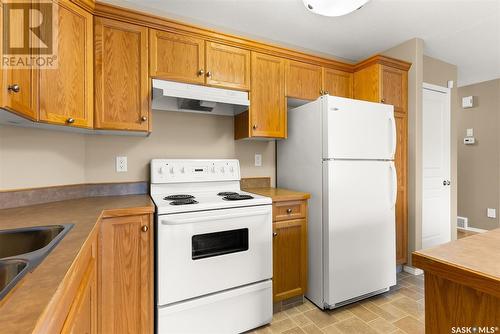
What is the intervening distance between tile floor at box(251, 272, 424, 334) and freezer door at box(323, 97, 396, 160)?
4.05 feet

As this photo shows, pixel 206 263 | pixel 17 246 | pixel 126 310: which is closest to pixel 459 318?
pixel 206 263

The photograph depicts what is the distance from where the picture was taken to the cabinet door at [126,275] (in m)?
1.41

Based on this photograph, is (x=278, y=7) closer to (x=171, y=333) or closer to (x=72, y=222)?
(x=72, y=222)

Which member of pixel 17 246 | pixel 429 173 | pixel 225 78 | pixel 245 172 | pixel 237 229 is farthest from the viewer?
pixel 429 173

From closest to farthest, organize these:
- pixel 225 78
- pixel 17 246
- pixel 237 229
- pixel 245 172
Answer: pixel 17 246, pixel 237 229, pixel 225 78, pixel 245 172

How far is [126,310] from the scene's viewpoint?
1467mm

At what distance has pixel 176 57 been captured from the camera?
6.27 ft

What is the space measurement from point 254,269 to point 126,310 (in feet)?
2.71

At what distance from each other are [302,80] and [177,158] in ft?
4.63

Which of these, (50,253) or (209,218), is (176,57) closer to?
(209,218)

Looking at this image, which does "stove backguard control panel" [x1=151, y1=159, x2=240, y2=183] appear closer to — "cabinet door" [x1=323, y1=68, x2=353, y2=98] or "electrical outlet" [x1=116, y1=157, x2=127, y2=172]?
"electrical outlet" [x1=116, y1=157, x2=127, y2=172]

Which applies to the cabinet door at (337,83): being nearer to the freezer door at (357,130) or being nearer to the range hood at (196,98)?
the freezer door at (357,130)

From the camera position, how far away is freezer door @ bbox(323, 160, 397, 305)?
6.47ft

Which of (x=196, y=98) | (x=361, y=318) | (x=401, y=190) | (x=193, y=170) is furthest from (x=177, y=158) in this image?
(x=401, y=190)
